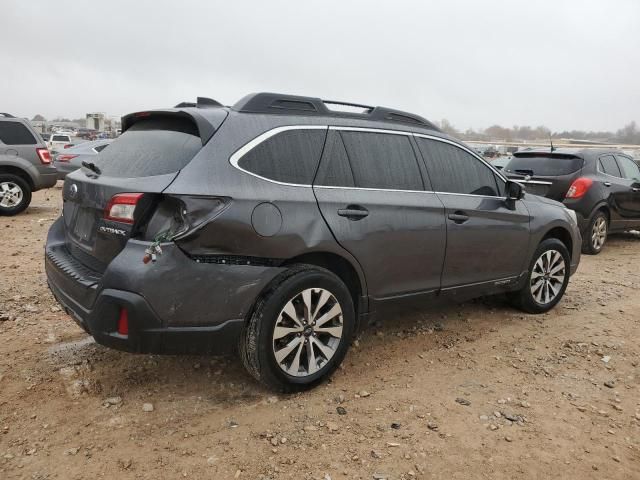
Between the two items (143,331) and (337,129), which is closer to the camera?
(143,331)

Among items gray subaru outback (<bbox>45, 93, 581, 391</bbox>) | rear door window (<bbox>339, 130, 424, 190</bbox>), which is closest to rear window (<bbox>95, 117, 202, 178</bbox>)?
gray subaru outback (<bbox>45, 93, 581, 391</bbox>)

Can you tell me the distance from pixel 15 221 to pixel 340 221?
319 inches

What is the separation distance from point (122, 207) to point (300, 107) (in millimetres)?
1259

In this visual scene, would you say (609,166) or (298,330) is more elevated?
(609,166)

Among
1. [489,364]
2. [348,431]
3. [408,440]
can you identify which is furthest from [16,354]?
[489,364]

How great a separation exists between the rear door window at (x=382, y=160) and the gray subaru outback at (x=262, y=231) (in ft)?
0.03

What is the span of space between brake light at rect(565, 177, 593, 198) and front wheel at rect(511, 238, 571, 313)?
3.16 m

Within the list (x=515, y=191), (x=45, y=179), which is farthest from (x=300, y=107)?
(x=45, y=179)

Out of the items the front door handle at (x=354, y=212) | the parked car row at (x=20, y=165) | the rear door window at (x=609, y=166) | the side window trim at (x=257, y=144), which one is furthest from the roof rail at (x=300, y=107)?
the parked car row at (x=20, y=165)

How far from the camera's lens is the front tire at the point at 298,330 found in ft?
9.50

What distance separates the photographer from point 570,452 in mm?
2689

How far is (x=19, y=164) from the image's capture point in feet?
31.4

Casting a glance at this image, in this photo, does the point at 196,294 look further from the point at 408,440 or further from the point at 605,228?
the point at 605,228

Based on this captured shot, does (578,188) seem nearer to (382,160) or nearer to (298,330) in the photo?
(382,160)
